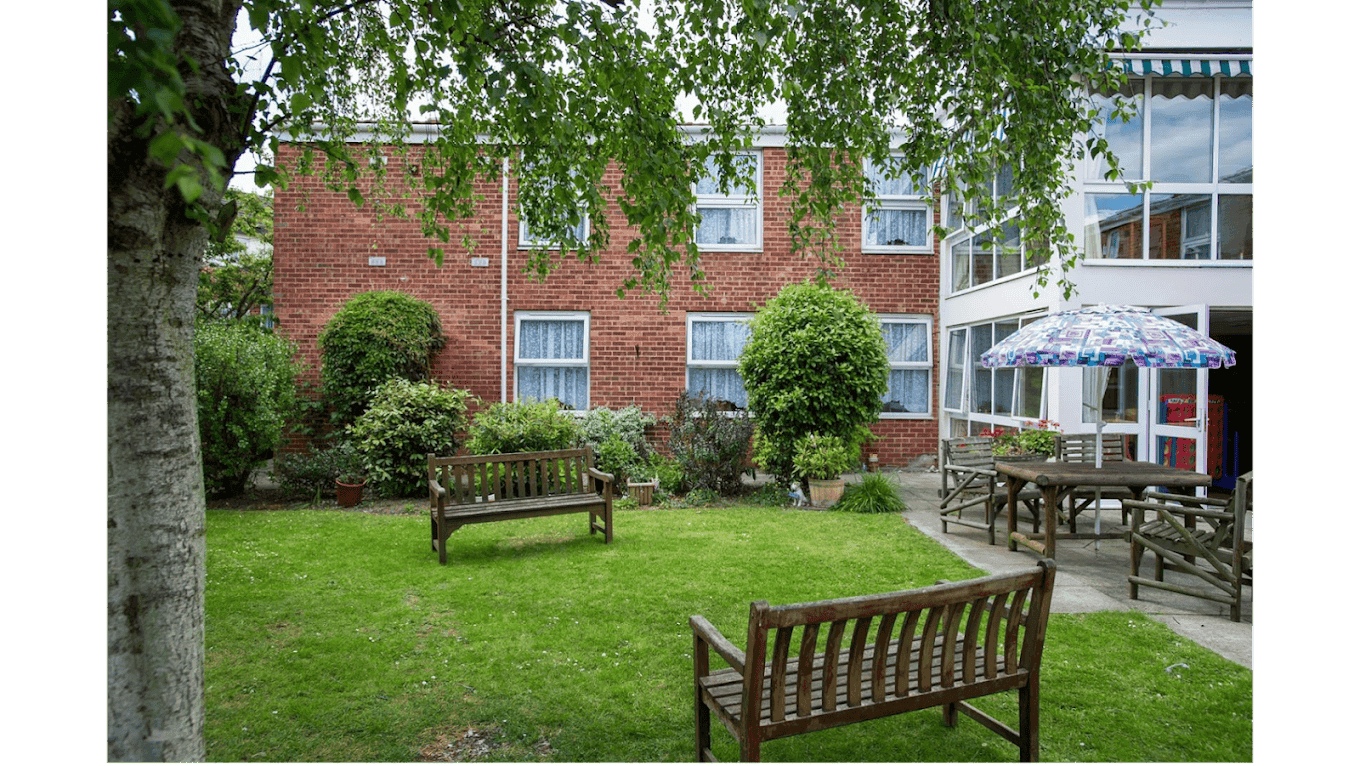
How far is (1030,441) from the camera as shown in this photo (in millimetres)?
8070

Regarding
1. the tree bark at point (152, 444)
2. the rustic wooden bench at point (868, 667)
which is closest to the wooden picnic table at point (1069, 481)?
the rustic wooden bench at point (868, 667)

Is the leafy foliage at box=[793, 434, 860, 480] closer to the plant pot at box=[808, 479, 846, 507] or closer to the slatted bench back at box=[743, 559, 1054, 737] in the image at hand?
the plant pot at box=[808, 479, 846, 507]

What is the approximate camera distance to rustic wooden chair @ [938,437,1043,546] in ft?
21.9

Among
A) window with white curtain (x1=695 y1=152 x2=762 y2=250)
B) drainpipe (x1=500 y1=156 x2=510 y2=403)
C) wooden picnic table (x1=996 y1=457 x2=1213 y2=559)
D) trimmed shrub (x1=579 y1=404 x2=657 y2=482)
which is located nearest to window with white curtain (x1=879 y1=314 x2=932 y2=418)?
window with white curtain (x1=695 y1=152 x2=762 y2=250)

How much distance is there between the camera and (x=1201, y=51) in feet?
27.1

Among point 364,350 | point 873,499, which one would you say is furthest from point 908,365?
point 364,350

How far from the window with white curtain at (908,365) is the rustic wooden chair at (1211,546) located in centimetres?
667

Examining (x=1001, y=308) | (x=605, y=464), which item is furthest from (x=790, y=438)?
(x=1001, y=308)

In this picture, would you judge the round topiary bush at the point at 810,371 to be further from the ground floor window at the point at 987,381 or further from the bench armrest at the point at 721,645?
the bench armrest at the point at 721,645

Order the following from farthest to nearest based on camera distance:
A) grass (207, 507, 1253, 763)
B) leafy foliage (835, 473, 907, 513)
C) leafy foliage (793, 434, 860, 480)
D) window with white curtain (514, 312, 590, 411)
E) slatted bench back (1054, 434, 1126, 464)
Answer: window with white curtain (514, 312, 590, 411) < leafy foliage (793, 434, 860, 480) < leafy foliage (835, 473, 907, 513) < slatted bench back (1054, 434, 1126, 464) < grass (207, 507, 1253, 763)

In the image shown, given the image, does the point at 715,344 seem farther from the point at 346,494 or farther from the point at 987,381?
the point at 346,494

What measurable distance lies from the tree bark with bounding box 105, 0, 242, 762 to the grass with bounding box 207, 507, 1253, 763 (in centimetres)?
83

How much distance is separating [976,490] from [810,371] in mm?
2315

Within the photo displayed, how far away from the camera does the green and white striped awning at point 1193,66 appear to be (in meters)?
8.08
